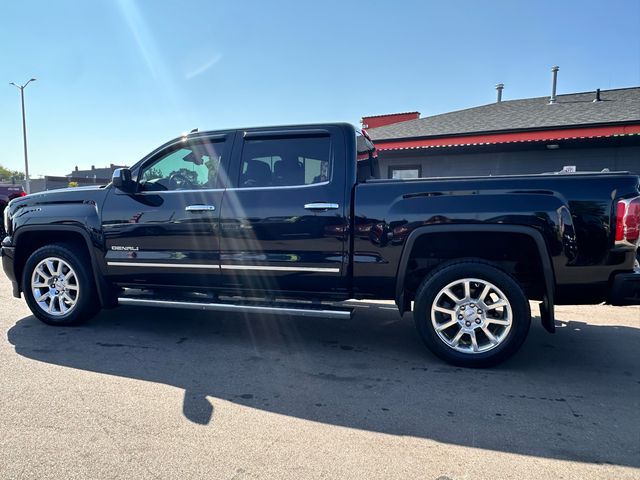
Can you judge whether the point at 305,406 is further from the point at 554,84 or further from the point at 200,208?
the point at 554,84

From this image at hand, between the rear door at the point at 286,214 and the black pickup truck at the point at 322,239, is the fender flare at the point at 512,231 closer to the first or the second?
the black pickup truck at the point at 322,239

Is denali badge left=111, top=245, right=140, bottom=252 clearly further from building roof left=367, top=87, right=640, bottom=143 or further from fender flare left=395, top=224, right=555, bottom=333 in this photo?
building roof left=367, top=87, right=640, bottom=143

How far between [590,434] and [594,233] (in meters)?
1.48

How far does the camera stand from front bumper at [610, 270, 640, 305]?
331cm

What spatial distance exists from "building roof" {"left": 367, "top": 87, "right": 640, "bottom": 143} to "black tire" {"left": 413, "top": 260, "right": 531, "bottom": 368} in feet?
29.6

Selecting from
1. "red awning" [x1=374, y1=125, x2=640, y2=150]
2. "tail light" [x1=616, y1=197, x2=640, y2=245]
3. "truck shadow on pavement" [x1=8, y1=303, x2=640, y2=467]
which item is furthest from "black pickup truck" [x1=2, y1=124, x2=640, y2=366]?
"red awning" [x1=374, y1=125, x2=640, y2=150]

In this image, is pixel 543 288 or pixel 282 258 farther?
pixel 282 258

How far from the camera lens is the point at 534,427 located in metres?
2.74

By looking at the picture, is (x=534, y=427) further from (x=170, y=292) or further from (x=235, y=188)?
(x=170, y=292)

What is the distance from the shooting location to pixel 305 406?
3008 millimetres

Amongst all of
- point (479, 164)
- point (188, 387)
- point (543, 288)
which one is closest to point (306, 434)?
point (188, 387)

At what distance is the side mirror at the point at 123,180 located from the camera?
14.2 feet

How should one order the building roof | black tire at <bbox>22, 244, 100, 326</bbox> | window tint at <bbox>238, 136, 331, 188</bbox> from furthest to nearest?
1. the building roof
2. black tire at <bbox>22, 244, 100, 326</bbox>
3. window tint at <bbox>238, 136, 331, 188</bbox>

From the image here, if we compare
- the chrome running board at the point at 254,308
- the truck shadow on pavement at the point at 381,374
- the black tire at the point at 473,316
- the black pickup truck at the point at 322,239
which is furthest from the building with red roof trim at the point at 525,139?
the chrome running board at the point at 254,308
